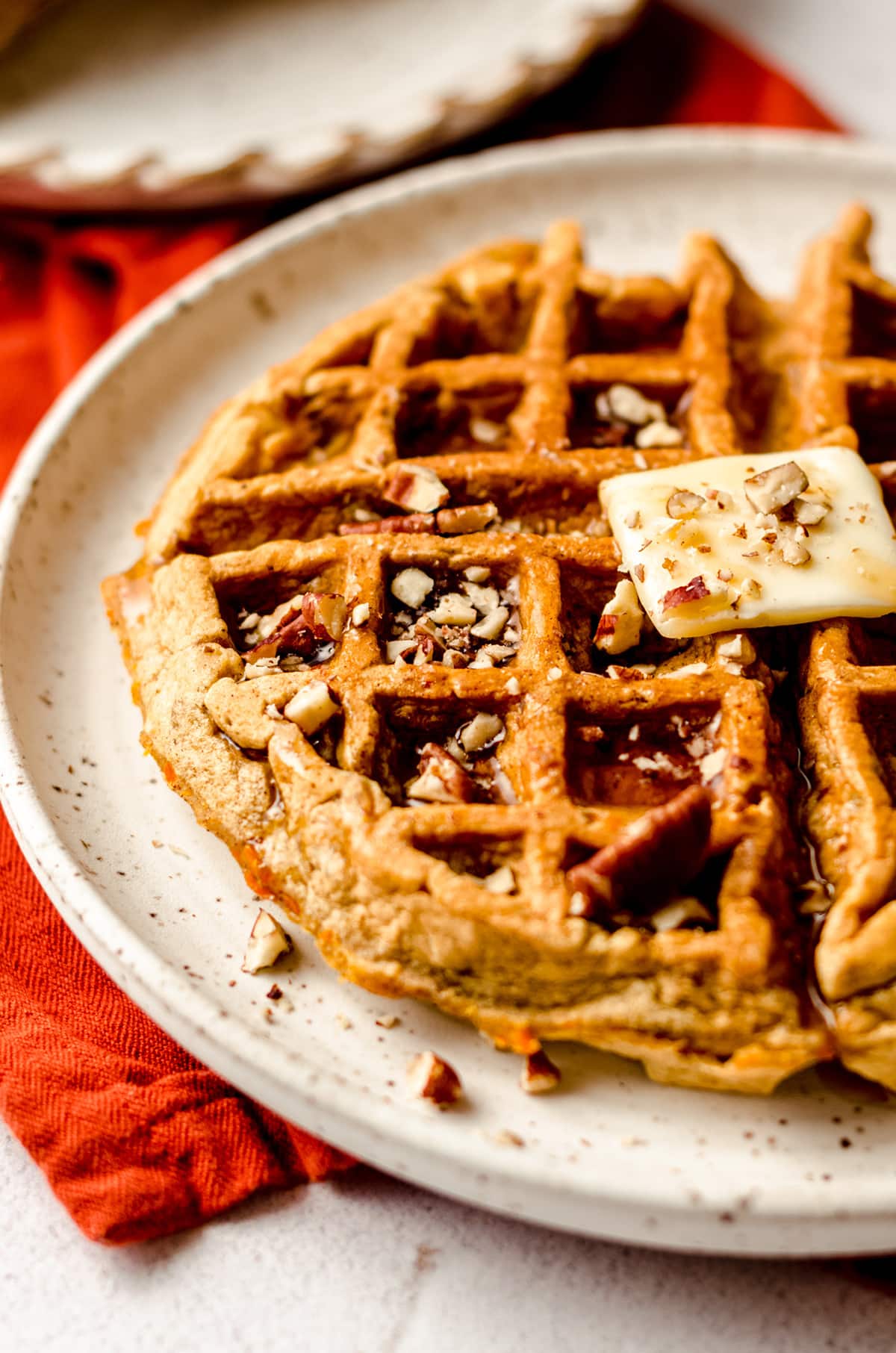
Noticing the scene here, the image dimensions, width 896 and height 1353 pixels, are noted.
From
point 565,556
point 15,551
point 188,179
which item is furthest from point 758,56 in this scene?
point 15,551

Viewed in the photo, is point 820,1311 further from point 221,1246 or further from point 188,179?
point 188,179

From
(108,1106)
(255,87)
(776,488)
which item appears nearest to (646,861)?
(776,488)

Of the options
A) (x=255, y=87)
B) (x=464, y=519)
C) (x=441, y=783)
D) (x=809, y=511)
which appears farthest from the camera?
(x=255, y=87)

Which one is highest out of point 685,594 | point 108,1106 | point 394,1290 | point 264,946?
point 685,594

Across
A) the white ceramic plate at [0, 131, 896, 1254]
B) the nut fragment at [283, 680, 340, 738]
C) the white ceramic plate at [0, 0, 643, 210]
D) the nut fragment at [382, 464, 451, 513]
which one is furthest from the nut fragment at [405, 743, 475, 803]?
the white ceramic plate at [0, 0, 643, 210]

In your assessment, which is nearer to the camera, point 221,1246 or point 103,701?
point 221,1246

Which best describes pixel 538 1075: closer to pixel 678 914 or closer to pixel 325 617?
pixel 678 914

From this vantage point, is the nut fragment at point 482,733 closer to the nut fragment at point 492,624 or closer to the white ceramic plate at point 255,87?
the nut fragment at point 492,624
